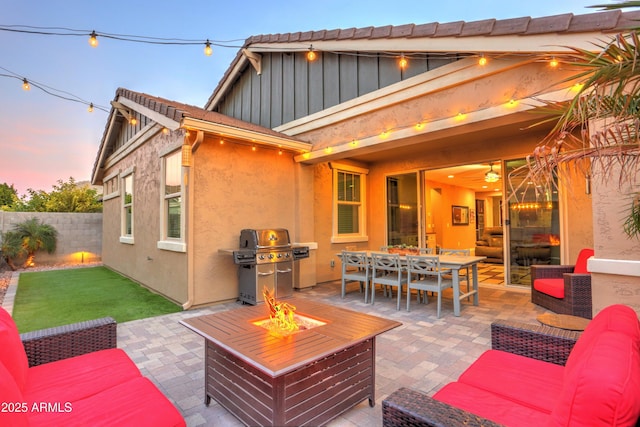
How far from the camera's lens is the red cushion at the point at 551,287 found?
446 centimetres

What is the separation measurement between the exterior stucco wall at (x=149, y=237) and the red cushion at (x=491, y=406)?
460 cm

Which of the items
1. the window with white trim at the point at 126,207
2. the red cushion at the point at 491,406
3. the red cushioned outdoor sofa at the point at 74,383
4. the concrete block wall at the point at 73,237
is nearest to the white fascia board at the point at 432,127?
the red cushion at the point at 491,406

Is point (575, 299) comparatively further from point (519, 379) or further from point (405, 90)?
point (405, 90)

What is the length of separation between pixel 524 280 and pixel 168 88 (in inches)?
676

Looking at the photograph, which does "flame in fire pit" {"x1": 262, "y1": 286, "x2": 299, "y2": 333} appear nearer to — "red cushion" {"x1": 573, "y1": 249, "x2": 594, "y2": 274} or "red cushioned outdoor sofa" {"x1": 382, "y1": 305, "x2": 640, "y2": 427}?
"red cushioned outdoor sofa" {"x1": 382, "y1": 305, "x2": 640, "y2": 427}

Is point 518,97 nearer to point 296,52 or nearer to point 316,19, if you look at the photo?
point 296,52

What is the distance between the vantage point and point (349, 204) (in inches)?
312

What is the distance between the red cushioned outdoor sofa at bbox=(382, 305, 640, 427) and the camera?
999mm

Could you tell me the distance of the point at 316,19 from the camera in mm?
10406

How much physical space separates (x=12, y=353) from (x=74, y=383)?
36 cm

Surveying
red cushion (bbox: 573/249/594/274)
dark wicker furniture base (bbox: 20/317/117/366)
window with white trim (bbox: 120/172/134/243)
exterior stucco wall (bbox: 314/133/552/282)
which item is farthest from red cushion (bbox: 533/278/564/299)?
window with white trim (bbox: 120/172/134/243)

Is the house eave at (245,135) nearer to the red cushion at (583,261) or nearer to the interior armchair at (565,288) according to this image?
the interior armchair at (565,288)

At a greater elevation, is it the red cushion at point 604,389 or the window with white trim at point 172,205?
the window with white trim at point 172,205

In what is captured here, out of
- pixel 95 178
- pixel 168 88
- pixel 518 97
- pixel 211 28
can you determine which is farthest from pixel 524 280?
pixel 168 88
